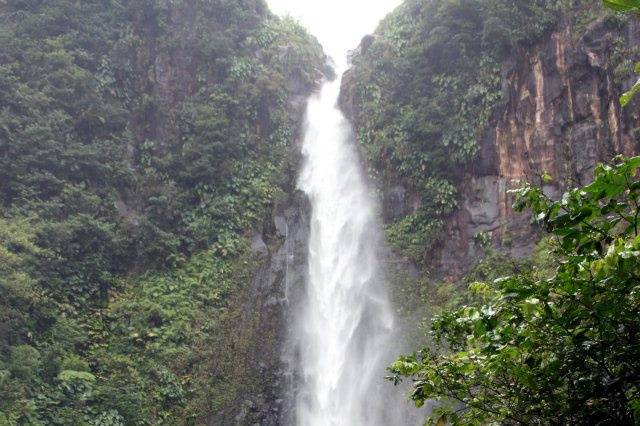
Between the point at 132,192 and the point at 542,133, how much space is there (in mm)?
11868

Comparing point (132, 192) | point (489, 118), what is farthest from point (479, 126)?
point (132, 192)

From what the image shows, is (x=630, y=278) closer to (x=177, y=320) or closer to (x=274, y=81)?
(x=177, y=320)

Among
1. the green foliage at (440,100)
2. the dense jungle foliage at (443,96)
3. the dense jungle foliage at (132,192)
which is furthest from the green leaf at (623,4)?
the green foliage at (440,100)

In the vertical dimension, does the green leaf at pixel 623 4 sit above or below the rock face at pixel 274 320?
below

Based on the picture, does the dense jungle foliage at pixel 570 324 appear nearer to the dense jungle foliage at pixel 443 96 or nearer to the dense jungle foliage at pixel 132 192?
the dense jungle foliage at pixel 132 192

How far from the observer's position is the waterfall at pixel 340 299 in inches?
551

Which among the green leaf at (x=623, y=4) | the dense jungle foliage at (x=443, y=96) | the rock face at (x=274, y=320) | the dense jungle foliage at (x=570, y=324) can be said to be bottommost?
the dense jungle foliage at (x=570, y=324)

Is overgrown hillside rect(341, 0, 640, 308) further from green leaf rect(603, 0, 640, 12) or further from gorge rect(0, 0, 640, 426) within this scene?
green leaf rect(603, 0, 640, 12)

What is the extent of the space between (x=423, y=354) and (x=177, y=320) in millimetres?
12353

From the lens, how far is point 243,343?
48.7 feet

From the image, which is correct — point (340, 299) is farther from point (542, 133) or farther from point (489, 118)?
point (542, 133)

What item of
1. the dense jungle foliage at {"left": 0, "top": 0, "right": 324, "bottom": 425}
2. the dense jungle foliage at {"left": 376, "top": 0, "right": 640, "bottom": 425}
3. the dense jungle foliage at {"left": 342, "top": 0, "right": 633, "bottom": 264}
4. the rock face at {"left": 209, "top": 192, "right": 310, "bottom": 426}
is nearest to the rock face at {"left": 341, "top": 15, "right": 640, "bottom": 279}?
the dense jungle foliage at {"left": 342, "top": 0, "right": 633, "bottom": 264}

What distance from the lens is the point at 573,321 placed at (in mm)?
2785

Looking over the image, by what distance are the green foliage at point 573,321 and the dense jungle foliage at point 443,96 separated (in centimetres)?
1346
